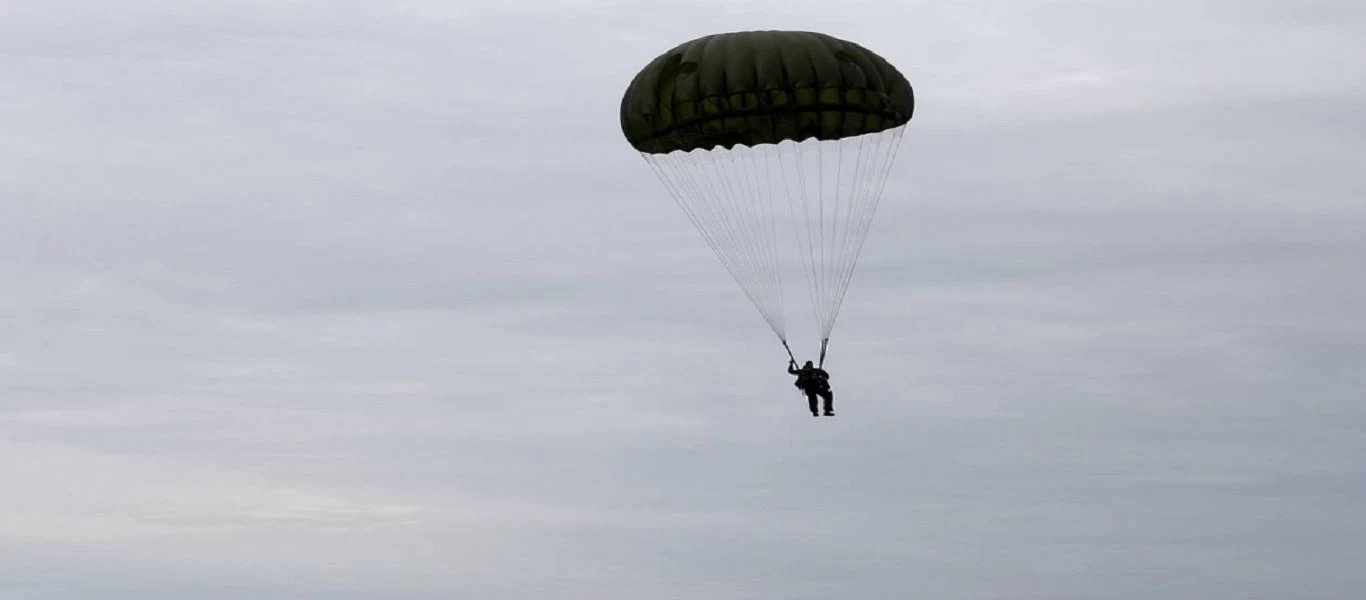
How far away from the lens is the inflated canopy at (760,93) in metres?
64.3

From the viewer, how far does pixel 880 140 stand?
220 feet

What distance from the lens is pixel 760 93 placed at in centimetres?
6412

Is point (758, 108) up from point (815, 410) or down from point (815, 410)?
up

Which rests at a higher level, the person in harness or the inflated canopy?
the inflated canopy

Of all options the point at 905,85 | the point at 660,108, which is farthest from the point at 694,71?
the point at 905,85

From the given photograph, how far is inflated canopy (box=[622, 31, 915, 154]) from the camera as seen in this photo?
211 feet

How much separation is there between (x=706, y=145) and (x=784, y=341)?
5255mm

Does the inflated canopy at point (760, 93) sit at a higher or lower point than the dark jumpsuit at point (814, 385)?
higher

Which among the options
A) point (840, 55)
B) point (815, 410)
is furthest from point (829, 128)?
point (815, 410)

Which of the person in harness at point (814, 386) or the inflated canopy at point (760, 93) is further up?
the inflated canopy at point (760, 93)

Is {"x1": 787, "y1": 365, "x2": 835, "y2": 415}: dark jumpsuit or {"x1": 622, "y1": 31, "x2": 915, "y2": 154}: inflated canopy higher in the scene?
{"x1": 622, "y1": 31, "x2": 915, "y2": 154}: inflated canopy

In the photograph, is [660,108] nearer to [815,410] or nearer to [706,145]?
[706,145]

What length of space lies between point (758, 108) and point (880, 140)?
4151mm

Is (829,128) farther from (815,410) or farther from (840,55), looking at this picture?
(815,410)
